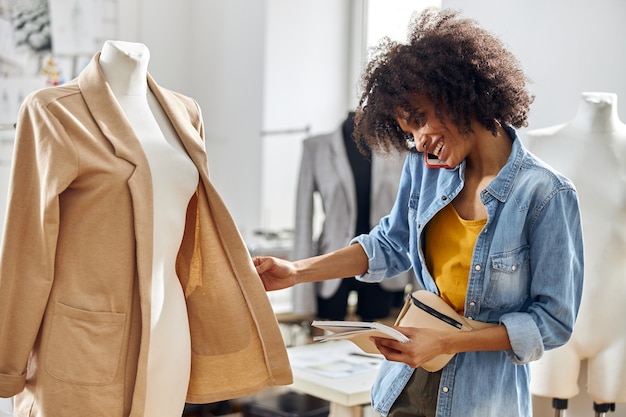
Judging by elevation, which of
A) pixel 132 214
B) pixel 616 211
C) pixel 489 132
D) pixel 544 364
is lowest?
pixel 544 364

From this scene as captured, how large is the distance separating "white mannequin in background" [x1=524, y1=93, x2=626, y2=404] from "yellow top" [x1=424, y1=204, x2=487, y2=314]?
3.44 ft

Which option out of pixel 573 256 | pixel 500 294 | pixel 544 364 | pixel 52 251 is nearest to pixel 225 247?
pixel 52 251

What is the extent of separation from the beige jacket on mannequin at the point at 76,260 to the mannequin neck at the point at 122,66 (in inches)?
2.8

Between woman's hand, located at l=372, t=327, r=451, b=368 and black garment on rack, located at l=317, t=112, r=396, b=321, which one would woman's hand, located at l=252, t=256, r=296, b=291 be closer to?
woman's hand, located at l=372, t=327, r=451, b=368

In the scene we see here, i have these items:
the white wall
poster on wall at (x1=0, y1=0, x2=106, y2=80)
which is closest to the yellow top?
the white wall

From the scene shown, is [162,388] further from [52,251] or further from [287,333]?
[287,333]

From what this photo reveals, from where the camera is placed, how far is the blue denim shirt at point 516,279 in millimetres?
1851

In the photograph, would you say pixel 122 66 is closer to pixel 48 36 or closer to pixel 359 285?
pixel 359 285

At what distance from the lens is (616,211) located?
9.32 ft

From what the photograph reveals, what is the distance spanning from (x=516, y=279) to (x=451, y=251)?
7.0 inches

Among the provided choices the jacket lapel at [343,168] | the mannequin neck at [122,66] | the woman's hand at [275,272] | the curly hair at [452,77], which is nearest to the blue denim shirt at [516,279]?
the curly hair at [452,77]

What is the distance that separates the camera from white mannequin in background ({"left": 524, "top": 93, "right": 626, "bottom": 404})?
2844 millimetres

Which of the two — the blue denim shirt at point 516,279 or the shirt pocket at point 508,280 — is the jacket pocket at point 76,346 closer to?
the blue denim shirt at point 516,279

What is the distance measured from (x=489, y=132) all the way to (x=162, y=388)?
3.31 ft
